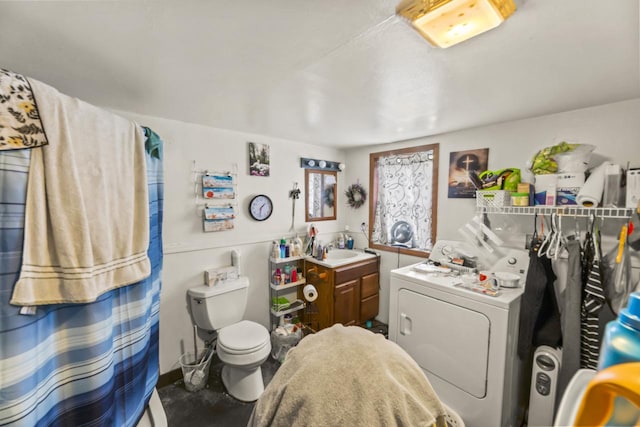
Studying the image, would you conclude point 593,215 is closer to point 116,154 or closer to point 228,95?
point 228,95

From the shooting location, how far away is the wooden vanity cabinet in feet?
8.10

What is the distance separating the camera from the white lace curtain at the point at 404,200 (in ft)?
8.56

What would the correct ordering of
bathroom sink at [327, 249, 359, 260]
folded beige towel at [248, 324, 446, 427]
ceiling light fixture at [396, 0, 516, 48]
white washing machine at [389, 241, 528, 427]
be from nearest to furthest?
folded beige towel at [248, 324, 446, 427]
ceiling light fixture at [396, 0, 516, 48]
white washing machine at [389, 241, 528, 427]
bathroom sink at [327, 249, 359, 260]

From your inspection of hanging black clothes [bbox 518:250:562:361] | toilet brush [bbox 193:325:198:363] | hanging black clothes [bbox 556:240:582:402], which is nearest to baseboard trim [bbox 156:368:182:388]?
toilet brush [bbox 193:325:198:363]

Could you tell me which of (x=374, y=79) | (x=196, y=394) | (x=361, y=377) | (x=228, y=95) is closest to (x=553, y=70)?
(x=374, y=79)

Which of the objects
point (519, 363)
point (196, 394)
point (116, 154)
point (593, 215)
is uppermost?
point (116, 154)

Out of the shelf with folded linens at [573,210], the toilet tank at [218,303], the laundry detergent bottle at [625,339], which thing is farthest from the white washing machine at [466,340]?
the laundry detergent bottle at [625,339]

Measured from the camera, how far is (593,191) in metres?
1.46

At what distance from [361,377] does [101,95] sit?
209 cm

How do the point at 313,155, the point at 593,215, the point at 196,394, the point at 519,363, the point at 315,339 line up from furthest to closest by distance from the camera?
the point at 313,155, the point at 196,394, the point at 519,363, the point at 593,215, the point at 315,339

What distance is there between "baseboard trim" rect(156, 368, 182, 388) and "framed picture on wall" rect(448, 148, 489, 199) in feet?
9.64

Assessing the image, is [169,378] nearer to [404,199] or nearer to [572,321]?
[404,199]

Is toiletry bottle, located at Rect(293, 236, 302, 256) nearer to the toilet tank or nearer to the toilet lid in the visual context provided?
the toilet tank

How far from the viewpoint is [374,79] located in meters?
1.30
